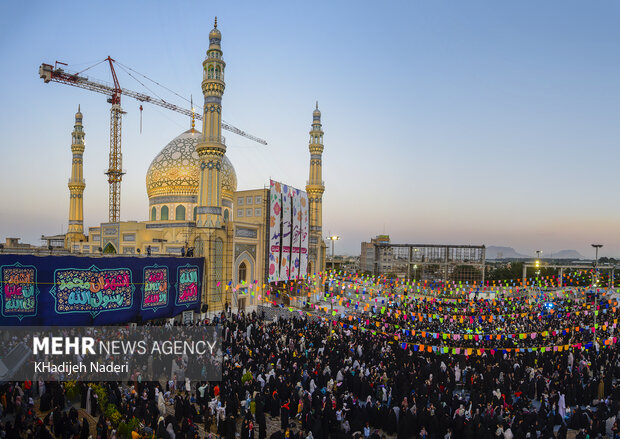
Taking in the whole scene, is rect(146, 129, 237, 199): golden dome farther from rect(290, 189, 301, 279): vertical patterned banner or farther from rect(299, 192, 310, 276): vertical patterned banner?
rect(299, 192, 310, 276): vertical patterned banner

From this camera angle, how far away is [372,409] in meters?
12.1

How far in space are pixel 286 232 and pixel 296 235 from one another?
4.89ft

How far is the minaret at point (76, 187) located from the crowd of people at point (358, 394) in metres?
21.7

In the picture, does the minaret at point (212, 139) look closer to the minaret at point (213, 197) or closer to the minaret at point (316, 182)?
the minaret at point (213, 197)

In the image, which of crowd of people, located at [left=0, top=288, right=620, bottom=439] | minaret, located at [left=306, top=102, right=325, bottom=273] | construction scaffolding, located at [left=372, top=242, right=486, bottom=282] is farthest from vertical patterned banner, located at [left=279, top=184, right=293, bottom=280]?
construction scaffolding, located at [left=372, top=242, right=486, bottom=282]

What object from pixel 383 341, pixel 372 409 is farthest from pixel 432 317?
pixel 372 409

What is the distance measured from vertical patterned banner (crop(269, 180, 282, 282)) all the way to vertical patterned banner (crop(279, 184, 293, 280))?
0.45 m

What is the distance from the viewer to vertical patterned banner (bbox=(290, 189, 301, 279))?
3328 centimetres

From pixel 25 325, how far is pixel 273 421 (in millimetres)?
11200

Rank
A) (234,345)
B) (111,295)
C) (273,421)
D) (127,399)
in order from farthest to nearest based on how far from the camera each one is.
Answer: (111,295) → (234,345) → (273,421) → (127,399)

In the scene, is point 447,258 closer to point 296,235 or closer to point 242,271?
point 296,235

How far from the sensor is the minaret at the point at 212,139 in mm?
27250

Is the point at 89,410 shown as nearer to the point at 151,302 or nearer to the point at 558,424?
the point at 151,302

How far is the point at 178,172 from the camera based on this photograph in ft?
108
